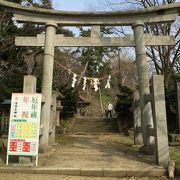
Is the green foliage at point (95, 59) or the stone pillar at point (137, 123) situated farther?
the green foliage at point (95, 59)

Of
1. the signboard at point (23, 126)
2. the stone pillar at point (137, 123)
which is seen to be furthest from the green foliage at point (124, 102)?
the signboard at point (23, 126)

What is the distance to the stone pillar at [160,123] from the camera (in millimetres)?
7067

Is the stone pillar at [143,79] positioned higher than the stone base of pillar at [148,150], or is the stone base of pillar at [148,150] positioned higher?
the stone pillar at [143,79]

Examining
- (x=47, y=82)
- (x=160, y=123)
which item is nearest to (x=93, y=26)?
(x=47, y=82)

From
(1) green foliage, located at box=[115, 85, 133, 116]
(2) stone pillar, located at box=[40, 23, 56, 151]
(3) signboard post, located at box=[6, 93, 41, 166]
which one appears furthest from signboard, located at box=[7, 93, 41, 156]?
(1) green foliage, located at box=[115, 85, 133, 116]

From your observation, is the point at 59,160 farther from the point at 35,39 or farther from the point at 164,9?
the point at 164,9

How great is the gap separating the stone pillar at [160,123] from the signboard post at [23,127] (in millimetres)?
3132

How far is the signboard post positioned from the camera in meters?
7.16

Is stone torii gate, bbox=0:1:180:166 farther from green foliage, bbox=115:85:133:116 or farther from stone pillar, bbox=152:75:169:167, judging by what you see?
green foliage, bbox=115:85:133:116

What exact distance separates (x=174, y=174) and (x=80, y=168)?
2.24 metres

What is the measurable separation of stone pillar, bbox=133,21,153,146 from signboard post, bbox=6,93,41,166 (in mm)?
3476

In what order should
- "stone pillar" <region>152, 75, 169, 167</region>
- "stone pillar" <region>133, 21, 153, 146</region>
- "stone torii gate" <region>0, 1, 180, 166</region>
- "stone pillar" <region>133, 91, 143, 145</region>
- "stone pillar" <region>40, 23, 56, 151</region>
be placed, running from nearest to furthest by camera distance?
1. "stone pillar" <region>152, 75, 169, 167</region>
2. "stone pillar" <region>133, 21, 153, 146</region>
3. "stone pillar" <region>40, 23, 56, 151</region>
4. "stone torii gate" <region>0, 1, 180, 166</region>
5. "stone pillar" <region>133, 91, 143, 145</region>

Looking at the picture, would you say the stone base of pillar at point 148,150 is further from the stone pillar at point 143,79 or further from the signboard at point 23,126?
the signboard at point 23,126

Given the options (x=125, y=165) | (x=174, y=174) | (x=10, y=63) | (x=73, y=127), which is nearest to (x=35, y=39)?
(x=125, y=165)
